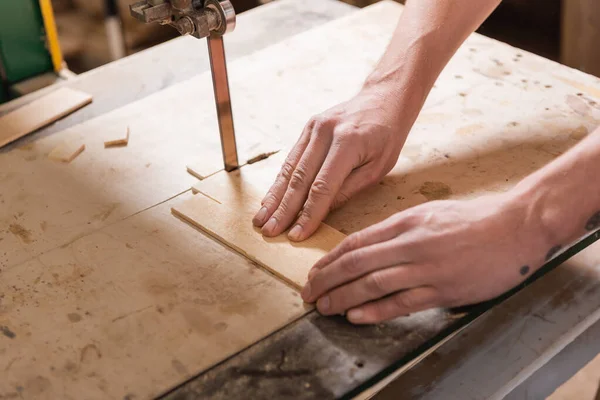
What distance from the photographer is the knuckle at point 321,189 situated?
113 centimetres

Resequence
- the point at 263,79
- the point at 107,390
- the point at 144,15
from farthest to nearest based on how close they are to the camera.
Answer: the point at 263,79
the point at 144,15
the point at 107,390

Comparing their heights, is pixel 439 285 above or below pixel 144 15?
below

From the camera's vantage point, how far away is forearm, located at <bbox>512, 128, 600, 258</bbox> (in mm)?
979

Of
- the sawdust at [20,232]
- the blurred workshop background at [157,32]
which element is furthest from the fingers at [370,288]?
the blurred workshop background at [157,32]

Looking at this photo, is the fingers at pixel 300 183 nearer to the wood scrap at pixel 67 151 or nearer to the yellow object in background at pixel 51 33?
the wood scrap at pixel 67 151

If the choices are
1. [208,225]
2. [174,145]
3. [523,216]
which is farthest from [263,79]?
[523,216]

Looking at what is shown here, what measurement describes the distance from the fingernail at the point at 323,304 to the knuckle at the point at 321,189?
0.70ft

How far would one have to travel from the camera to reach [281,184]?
1188 mm

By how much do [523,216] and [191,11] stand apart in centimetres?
63

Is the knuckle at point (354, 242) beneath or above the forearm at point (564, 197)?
beneath

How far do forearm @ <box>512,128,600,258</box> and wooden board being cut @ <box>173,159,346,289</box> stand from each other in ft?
1.03

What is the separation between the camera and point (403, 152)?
4.33ft

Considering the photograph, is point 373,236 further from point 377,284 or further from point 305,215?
point 305,215

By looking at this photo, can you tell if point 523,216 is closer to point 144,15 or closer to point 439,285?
point 439,285
